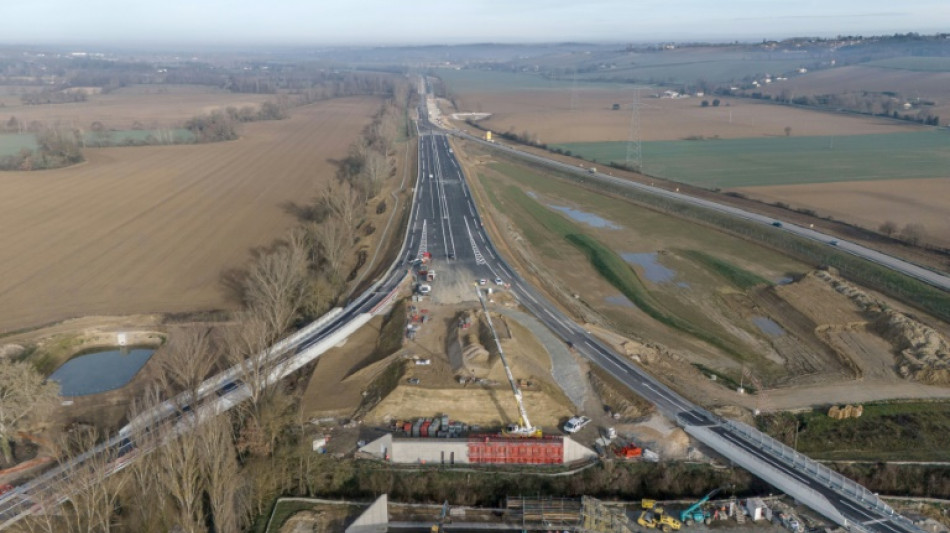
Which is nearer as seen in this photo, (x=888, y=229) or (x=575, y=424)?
(x=575, y=424)

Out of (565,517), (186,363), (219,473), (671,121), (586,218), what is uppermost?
(671,121)

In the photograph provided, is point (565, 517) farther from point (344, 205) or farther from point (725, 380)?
point (344, 205)

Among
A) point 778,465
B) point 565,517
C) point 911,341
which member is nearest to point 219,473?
point 565,517

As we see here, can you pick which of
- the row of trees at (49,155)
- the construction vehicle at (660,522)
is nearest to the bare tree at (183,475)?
the construction vehicle at (660,522)

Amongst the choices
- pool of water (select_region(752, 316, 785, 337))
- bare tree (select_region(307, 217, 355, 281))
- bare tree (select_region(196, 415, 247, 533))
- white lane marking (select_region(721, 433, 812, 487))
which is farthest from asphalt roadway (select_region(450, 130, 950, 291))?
bare tree (select_region(196, 415, 247, 533))

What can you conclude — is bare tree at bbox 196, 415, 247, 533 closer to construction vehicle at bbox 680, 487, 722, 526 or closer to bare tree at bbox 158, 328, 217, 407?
bare tree at bbox 158, 328, 217, 407

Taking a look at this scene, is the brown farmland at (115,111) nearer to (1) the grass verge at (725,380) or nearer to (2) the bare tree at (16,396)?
(2) the bare tree at (16,396)

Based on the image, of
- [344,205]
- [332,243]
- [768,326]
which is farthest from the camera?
[344,205]
